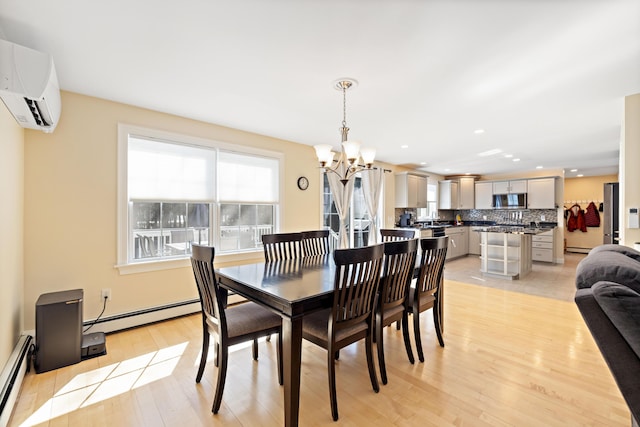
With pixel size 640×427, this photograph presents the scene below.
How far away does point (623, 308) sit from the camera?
1.00 m

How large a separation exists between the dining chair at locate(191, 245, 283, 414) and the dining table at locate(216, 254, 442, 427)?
0.17 m

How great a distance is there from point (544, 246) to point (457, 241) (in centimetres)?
186

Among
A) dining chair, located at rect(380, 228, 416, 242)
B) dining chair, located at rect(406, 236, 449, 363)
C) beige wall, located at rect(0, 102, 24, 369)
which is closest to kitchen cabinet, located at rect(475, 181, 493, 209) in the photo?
dining chair, located at rect(380, 228, 416, 242)

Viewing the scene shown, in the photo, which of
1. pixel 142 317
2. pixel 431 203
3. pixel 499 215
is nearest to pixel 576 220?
pixel 499 215

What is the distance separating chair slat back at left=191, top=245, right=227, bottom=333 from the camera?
5.78 feet

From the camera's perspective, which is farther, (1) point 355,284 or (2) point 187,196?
(2) point 187,196

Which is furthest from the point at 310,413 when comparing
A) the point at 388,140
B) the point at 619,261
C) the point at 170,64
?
the point at 388,140

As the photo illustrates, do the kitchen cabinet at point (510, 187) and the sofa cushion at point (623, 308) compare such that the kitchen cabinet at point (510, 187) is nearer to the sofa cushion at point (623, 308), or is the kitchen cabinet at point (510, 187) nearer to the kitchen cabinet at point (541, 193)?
the kitchen cabinet at point (541, 193)

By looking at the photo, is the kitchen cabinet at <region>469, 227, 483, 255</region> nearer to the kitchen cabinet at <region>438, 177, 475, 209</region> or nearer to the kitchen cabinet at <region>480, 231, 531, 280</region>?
the kitchen cabinet at <region>438, 177, 475, 209</region>

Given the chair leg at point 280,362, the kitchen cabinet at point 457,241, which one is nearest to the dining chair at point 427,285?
the chair leg at point 280,362

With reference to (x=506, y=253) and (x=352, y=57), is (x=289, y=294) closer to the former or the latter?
(x=352, y=57)

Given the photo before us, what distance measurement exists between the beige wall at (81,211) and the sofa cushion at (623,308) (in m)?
3.57

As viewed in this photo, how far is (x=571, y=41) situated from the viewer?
1892mm

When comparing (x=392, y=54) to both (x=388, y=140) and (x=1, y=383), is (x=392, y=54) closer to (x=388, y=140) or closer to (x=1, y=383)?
(x=388, y=140)
